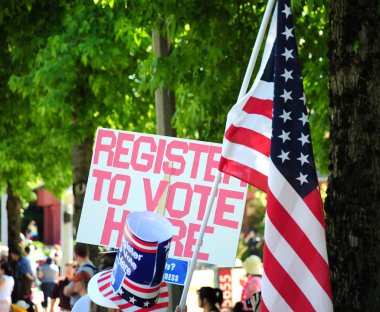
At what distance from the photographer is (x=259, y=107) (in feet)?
21.3

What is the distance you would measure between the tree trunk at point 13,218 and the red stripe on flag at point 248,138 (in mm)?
21017

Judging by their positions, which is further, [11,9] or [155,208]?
[11,9]

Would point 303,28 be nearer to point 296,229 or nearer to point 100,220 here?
point 100,220

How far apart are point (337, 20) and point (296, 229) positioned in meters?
1.43

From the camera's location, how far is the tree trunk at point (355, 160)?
6.53 m

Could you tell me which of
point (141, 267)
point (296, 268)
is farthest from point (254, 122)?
point (141, 267)

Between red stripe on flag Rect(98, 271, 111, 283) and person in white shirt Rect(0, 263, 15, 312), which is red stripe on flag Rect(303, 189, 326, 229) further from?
person in white shirt Rect(0, 263, 15, 312)

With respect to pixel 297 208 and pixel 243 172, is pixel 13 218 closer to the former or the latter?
pixel 243 172

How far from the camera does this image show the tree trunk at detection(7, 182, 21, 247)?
90.4 ft

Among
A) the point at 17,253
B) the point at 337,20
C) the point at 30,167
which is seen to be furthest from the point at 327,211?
the point at 30,167

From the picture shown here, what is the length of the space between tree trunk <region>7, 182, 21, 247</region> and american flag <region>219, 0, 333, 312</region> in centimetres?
2130

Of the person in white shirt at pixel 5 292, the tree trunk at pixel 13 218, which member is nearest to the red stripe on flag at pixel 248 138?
the person in white shirt at pixel 5 292

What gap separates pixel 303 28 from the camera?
1358cm

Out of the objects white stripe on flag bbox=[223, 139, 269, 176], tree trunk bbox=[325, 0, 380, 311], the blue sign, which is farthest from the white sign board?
white stripe on flag bbox=[223, 139, 269, 176]
